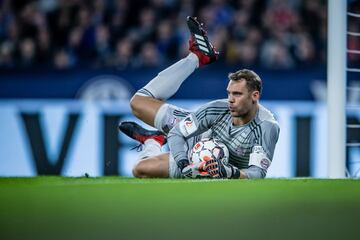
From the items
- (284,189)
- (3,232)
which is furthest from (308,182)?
(3,232)

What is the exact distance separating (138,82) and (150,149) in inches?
98.3

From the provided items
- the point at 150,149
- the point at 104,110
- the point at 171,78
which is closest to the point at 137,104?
the point at 171,78

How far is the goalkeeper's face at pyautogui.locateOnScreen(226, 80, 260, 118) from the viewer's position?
6.52 metres

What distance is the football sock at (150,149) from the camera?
7.47 meters

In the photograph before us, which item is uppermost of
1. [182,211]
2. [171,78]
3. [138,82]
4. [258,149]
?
[138,82]

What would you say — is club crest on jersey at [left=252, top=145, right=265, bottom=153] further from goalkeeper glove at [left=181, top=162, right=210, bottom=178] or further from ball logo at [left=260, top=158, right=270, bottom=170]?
goalkeeper glove at [left=181, top=162, right=210, bottom=178]

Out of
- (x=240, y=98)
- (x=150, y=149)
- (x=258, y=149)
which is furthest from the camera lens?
(x=150, y=149)

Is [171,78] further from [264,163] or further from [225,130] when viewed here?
[264,163]

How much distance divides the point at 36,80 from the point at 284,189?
5.11 m

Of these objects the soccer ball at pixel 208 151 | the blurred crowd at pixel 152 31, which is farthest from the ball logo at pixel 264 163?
the blurred crowd at pixel 152 31

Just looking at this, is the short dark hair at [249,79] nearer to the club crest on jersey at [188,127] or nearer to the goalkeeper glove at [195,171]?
the club crest on jersey at [188,127]

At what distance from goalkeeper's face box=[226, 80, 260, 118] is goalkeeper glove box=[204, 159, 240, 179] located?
0.44m

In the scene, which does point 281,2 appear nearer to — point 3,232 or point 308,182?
point 308,182

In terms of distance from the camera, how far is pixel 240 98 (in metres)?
6.52
